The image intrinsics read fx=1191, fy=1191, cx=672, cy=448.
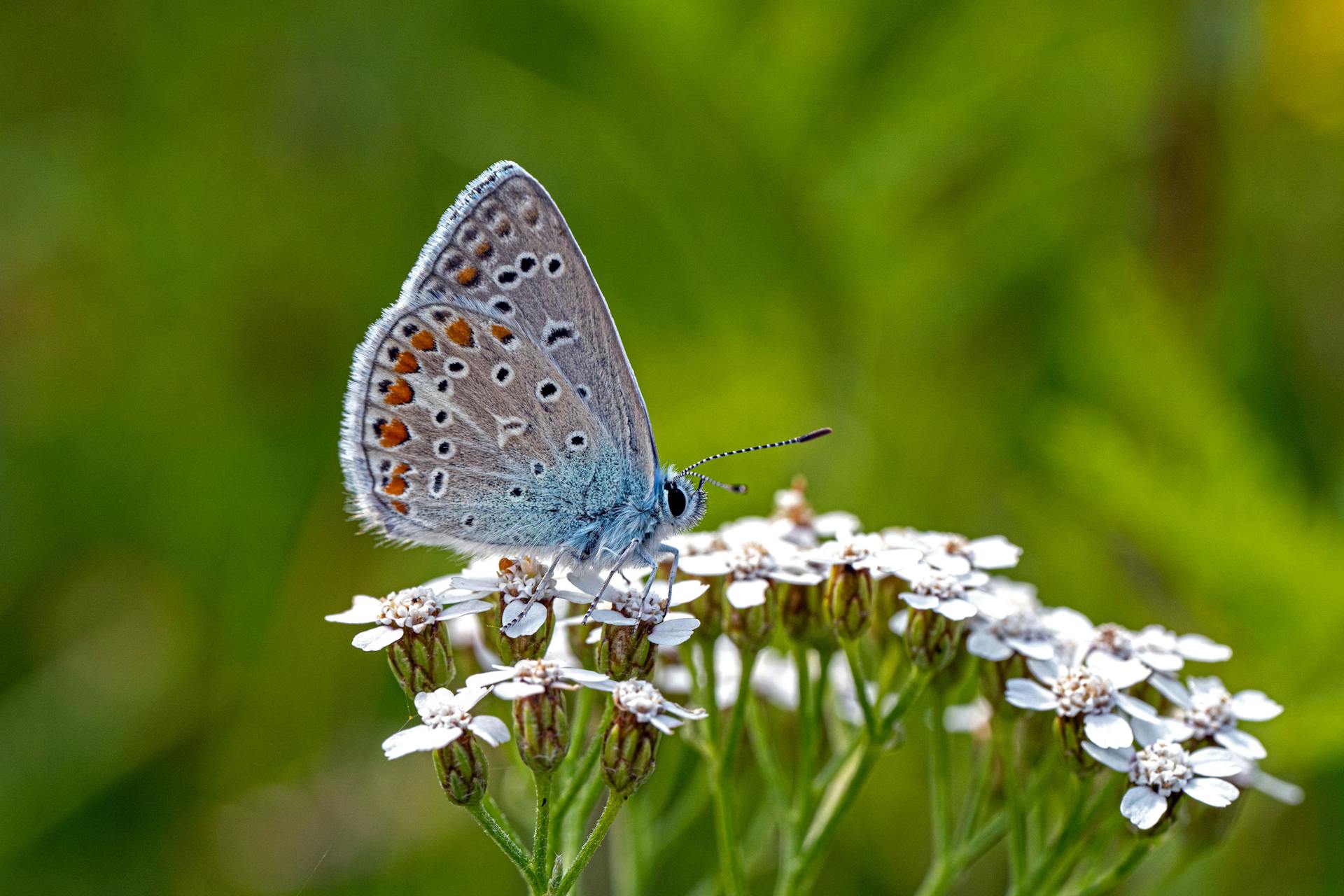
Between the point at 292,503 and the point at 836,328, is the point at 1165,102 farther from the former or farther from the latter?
the point at 292,503

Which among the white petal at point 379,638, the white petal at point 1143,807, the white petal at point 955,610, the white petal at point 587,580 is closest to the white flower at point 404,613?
the white petal at point 379,638

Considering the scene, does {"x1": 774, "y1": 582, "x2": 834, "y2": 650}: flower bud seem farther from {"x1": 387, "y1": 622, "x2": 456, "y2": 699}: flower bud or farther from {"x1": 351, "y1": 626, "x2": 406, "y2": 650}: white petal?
{"x1": 351, "y1": 626, "x2": 406, "y2": 650}: white petal

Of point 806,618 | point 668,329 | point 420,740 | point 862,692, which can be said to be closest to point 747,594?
point 806,618

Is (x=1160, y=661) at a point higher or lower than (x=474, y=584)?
higher

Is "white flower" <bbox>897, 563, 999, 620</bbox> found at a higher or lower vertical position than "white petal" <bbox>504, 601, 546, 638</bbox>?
higher

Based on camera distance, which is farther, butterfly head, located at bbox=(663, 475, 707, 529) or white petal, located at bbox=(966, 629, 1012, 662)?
butterfly head, located at bbox=(663, 475, 707, 529)

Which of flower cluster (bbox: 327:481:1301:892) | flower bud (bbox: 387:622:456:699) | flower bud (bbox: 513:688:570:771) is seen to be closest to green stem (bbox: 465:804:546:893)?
flower cluster (bbox: 327:481:1301:892)

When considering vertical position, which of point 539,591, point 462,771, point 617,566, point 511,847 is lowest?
point 511,847

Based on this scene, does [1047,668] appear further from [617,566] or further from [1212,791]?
[617,566]
